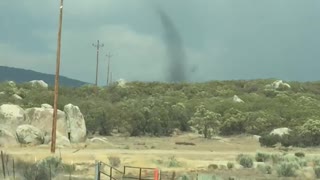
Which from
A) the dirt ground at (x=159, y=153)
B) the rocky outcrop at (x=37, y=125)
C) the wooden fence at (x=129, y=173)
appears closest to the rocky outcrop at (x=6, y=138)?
the rocky outcrop at (x=37, y=125)

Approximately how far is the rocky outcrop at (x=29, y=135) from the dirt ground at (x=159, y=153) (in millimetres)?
2008

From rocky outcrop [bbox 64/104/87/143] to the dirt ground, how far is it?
44.9 inches

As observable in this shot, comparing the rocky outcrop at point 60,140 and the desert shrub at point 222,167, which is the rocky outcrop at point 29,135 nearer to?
the rocky outcrop at point 60,140

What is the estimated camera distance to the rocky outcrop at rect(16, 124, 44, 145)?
50.2m

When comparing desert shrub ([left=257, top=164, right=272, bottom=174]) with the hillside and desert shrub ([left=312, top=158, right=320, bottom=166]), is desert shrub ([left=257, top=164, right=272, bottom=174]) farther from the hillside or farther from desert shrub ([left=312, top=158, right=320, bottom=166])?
the hillside

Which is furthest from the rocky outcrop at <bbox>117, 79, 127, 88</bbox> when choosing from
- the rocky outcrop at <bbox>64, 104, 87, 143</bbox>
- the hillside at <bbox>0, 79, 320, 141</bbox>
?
the rocky outcrop at <bbox>64, 104, 87, 143</bbox>

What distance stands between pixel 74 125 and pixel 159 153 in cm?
1144

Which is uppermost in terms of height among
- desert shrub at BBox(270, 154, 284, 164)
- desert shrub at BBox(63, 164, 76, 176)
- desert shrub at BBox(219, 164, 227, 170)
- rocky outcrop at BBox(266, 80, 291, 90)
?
rocky outcrop at BBox(266, 80, 291, 90)

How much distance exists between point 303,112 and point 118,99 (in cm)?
3841

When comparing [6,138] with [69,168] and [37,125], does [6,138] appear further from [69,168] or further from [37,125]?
[69,168]

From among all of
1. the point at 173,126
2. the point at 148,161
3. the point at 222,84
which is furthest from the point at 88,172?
the point at 222,84

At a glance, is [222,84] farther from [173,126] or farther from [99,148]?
[99,148]

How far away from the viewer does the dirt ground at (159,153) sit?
3679cm

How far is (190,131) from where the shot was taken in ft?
251
